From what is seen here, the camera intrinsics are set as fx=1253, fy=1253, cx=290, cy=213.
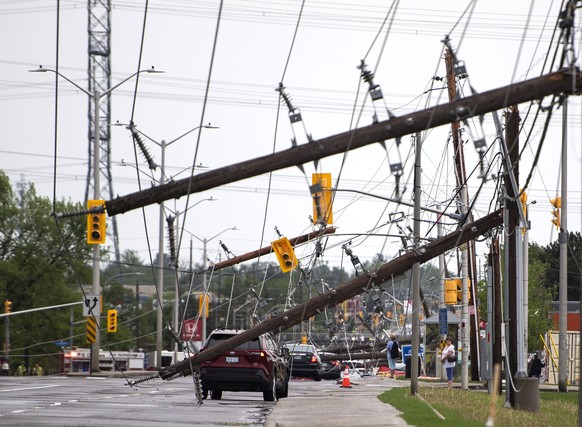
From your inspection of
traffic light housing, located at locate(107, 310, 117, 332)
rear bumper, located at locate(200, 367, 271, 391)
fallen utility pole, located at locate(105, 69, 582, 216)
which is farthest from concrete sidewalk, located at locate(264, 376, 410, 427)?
traffic light housing, located at locate(107, 310, 117, 332)

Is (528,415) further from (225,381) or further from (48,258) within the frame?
(48,258)

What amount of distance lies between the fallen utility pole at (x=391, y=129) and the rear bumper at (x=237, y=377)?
10.1 m

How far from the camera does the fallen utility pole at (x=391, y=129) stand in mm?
18969

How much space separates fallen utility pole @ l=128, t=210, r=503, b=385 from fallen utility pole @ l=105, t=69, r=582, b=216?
8.71 meters

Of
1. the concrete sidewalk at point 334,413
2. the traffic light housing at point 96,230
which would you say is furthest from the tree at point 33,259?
the concrete sidewalk at point 334,413

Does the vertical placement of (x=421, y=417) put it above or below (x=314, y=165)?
below

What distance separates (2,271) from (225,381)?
6390 centimetres

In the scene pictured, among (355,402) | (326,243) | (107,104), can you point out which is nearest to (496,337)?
(355,402)

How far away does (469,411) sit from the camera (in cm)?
2236

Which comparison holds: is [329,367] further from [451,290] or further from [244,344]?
[244,344]

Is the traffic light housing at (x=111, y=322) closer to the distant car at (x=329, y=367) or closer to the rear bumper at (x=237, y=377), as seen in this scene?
the distant car at (x=329, y=367)

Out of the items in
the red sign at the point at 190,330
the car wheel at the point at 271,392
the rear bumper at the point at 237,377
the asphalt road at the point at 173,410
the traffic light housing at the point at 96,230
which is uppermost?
the traffic light housing at the point at 96,230

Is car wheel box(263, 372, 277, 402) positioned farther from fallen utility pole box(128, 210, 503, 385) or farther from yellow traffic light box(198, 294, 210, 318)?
yellow traffic light box(198, 294, 210, 318)

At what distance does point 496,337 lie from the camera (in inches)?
1233
